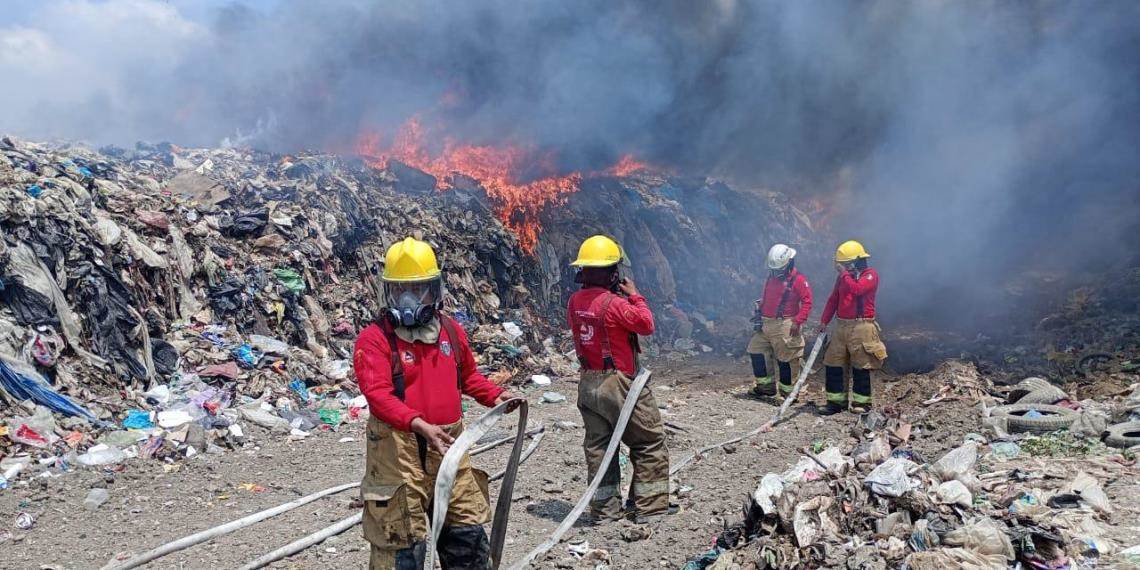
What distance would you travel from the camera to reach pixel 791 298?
8.20 meters

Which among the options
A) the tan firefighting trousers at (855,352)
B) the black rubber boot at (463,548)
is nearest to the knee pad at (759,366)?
the tan firefighting trousers at (855,352)

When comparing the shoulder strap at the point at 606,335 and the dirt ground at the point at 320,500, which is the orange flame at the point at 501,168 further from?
the shoulder strap at the point at 606,335

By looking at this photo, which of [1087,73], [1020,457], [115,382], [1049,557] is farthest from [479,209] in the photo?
[1087,73]

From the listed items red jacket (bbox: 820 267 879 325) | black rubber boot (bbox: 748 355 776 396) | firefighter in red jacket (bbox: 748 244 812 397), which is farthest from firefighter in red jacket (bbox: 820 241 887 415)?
black rubber boot (bbox: 748 355 776 396)

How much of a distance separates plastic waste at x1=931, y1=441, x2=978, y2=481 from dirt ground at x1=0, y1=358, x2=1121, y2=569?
111 centimetres

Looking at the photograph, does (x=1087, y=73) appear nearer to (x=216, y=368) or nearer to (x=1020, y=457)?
(x=1020, y=457)

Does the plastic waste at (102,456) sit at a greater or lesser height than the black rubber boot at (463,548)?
lesser

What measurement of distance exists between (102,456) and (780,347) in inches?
267

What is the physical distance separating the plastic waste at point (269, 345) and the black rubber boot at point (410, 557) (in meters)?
5.99

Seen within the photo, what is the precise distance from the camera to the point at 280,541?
454cm

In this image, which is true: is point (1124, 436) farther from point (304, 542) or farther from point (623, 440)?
point (304, 542)

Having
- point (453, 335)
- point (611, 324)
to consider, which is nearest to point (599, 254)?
point (611, 324)

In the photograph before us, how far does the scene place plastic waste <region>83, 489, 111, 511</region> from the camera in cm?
520

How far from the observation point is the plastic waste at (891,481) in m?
3.67
